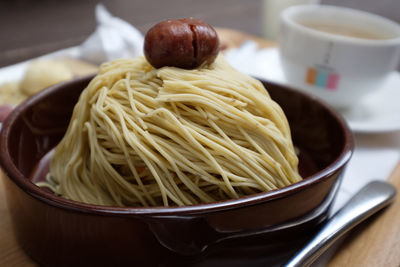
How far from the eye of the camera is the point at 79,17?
2191 mm

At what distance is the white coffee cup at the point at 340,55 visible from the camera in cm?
91

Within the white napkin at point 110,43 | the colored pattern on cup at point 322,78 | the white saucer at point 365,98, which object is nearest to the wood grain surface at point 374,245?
the white saucer at point 365,98

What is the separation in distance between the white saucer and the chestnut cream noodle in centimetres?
39

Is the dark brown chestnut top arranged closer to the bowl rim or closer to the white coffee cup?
the bowl rim

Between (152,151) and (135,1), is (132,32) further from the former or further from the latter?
(135,1)

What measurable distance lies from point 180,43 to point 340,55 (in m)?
0.51

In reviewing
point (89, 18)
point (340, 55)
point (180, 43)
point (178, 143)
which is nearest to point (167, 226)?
point (178, 143)

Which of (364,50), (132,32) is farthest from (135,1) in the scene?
(364,50)

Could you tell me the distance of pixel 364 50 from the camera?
899 mm

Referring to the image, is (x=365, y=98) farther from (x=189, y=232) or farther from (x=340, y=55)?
(x=189, y=232)

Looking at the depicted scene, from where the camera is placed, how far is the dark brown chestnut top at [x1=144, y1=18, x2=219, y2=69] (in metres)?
0.55

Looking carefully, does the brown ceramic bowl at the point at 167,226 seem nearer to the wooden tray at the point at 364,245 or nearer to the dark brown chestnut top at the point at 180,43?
the wooden tray at the point at 364,245

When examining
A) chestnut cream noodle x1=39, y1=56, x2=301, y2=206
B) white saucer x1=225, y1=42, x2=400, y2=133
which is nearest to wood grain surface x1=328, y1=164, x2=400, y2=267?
chestnut cream noodle x1=39, y1=56, x2=301, y2=206

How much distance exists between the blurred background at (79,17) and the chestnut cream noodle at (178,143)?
1130 millimetres
